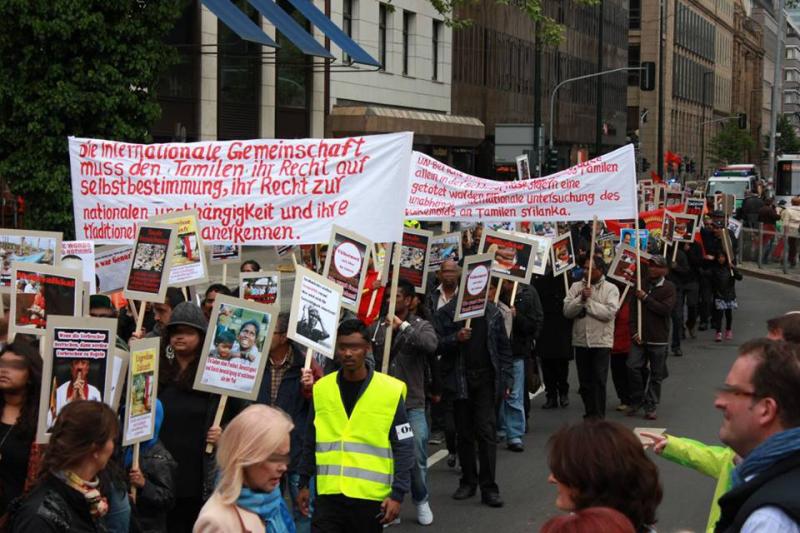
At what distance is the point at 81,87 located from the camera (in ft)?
54.9

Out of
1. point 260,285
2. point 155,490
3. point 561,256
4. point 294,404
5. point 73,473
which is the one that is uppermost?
point 561,256

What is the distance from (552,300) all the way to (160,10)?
23.0 feet

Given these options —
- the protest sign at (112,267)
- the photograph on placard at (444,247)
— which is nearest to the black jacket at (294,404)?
the protest sign at (112,267)

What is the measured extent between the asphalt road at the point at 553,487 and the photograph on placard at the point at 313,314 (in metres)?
2.12

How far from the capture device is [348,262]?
8.24 metres

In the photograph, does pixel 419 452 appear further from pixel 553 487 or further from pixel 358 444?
pixel 358 444

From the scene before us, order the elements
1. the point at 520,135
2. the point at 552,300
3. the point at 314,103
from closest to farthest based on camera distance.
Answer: the point at 552,300 → the point at 520,135 → the point at 314,103

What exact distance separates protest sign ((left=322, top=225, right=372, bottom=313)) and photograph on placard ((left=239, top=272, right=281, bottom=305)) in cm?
132

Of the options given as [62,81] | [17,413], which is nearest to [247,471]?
[17,413]

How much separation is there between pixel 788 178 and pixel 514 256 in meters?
43.1

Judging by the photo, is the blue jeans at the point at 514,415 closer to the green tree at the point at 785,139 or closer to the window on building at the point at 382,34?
the window on building at the point at 382,34

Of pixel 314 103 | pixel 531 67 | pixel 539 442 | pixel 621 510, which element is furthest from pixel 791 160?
pixel 621 510

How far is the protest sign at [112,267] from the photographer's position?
10.1 m

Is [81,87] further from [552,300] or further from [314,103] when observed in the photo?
[314,103]
